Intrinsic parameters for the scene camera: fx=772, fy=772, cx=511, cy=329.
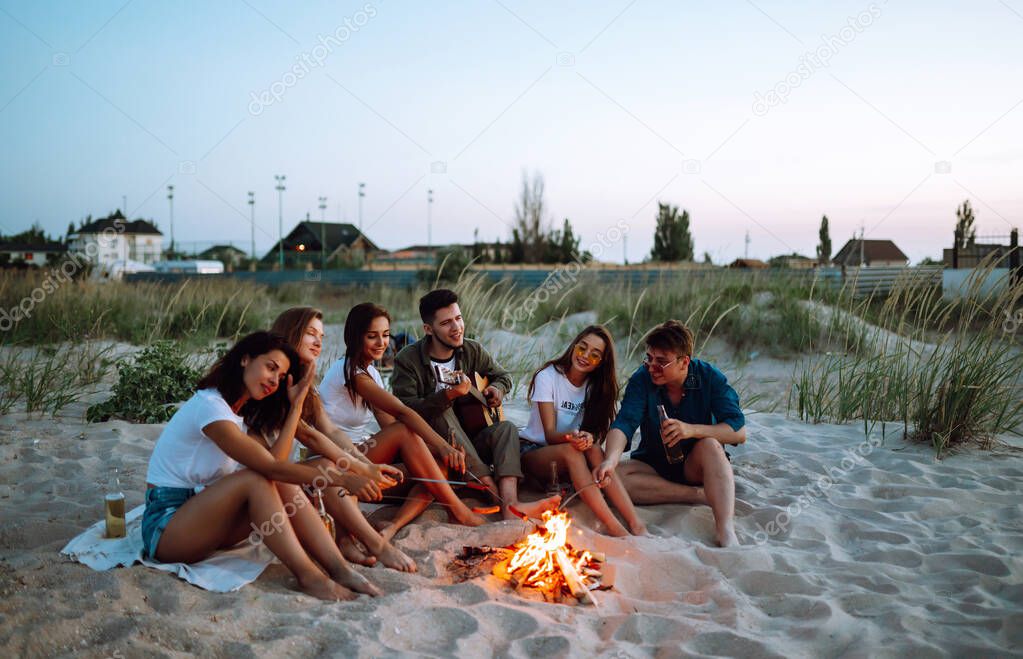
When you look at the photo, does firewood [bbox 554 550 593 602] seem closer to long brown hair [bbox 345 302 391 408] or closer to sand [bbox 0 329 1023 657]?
sand [bbox 0 329 1023 657]

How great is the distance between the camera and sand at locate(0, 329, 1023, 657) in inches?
95.2

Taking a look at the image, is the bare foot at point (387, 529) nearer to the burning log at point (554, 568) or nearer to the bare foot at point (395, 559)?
the bare foot at point (395, 559)

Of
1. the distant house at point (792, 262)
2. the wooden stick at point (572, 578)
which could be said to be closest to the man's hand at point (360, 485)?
the wooden stick at point (572, 578)

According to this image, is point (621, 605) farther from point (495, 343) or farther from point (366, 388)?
point (495, 343)

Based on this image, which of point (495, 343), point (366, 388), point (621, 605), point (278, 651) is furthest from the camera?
point (495, 343)

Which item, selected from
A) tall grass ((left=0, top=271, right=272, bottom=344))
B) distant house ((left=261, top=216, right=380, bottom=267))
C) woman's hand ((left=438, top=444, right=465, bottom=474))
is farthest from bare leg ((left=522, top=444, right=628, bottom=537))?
distant house ((left=261, top=216, right=380, bottom=267))

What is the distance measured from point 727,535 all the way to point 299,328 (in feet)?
7.00

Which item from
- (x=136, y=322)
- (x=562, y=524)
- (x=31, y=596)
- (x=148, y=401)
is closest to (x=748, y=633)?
(x=562, y=524)

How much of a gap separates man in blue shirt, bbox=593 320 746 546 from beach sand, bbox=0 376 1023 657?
0.17m

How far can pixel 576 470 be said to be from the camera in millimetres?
3691

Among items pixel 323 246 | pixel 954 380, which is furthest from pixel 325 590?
pixel 323 246

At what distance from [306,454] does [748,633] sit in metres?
2.16

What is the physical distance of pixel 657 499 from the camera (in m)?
3.91

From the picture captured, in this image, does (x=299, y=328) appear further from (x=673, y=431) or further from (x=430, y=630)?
(x=673, y=431)
